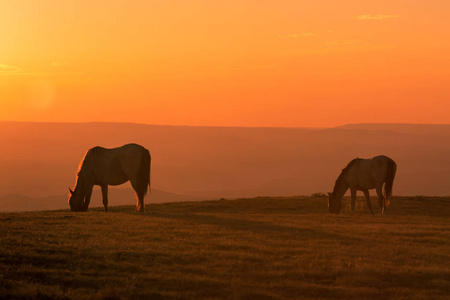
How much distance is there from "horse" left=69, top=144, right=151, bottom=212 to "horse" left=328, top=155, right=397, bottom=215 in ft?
34.5

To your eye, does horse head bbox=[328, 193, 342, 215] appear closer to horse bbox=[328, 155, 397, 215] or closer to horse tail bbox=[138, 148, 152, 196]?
horse bbox=[328, 155, 397, 215]

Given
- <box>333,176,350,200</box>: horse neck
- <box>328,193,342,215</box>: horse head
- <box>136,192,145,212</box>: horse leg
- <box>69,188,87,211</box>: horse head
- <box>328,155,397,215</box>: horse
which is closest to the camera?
<box>136,192,145,212</box>: horse leg

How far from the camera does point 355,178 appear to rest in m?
33.4

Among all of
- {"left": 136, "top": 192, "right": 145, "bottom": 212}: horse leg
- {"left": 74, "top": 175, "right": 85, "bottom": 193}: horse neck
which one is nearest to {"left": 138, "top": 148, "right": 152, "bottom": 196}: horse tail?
{"left": 136, "top": 192, "right": 145, "bottom": 212}: horse leg

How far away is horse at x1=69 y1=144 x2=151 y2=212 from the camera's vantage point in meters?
30.1

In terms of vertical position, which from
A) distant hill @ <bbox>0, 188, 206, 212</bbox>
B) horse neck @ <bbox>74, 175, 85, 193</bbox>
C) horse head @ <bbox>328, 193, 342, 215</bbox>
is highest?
horse neck @ <bbox>74, 175, 85, 193</bbox>

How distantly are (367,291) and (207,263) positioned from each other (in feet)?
14.3

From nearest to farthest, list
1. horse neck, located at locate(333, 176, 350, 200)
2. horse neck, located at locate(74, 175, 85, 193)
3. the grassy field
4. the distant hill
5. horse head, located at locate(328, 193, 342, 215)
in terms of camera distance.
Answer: the grassy field → horse neck, located at locate(74, 175, 85, 193) → horse head, located at locate(328, 193, 342, 215) → horse neck, located at locate(333, 176, 350, 200) → the distant hill

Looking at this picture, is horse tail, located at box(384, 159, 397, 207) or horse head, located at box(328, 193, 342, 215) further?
horse head, located at box(328, 193, 342, 215)

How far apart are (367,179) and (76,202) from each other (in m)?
15.5

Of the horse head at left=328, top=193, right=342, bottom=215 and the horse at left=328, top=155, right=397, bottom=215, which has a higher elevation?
the horse at left=328, top=155, right=397, bottom=215

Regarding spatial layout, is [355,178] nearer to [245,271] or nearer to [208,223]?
[208,223]

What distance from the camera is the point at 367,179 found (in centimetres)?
3284

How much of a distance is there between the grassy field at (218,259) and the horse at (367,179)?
6.82 m
